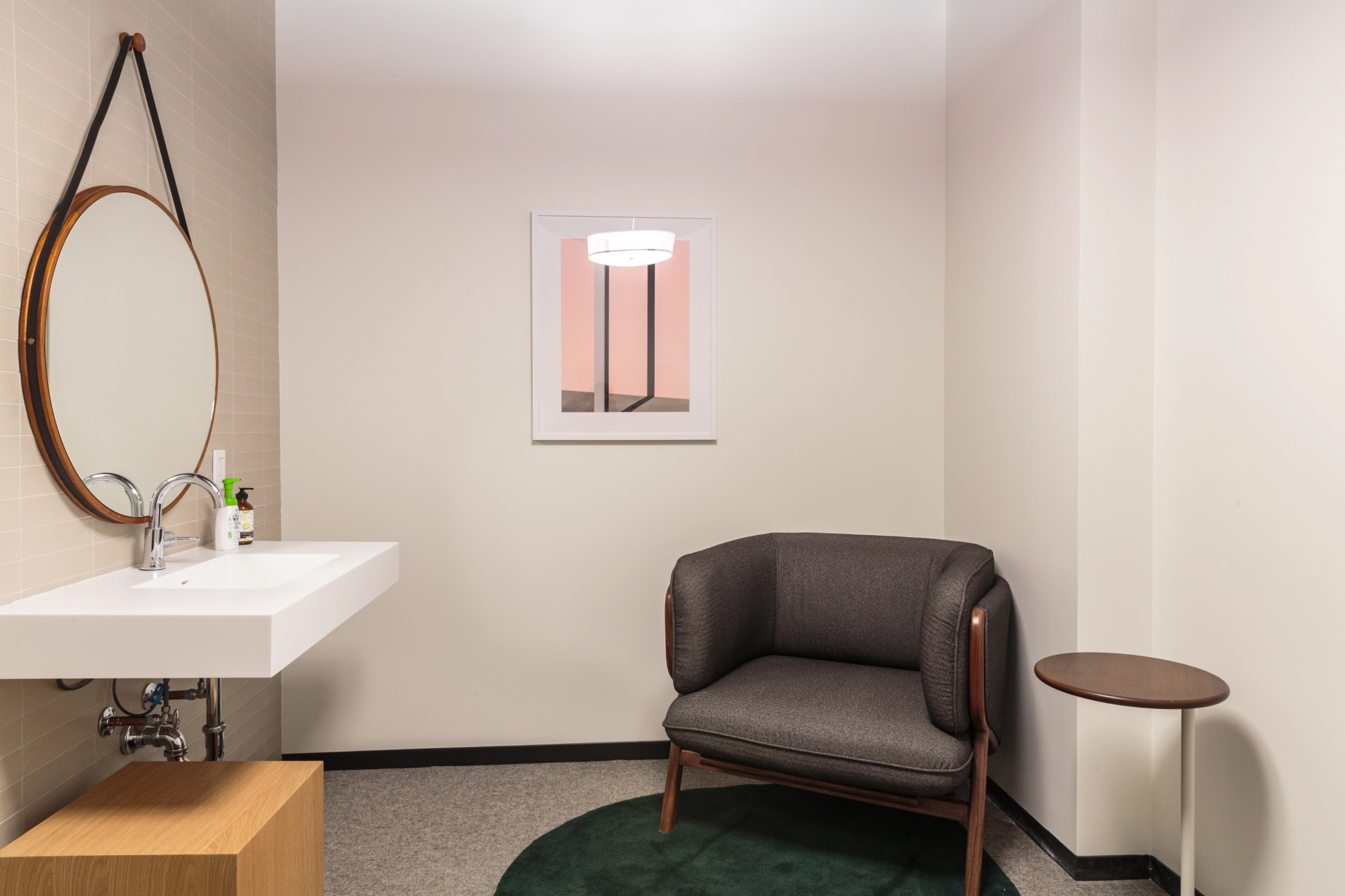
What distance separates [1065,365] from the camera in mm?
2082

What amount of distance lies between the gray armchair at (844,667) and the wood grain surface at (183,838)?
91cm

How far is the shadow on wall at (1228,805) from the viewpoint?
1.71m

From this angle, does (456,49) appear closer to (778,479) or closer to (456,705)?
(778,479)

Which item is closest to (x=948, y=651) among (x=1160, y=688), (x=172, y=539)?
(x=1160, y=688)

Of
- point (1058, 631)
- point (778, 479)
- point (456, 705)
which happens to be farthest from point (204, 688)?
point (1058, 631)

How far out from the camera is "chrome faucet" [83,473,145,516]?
5.72 ft

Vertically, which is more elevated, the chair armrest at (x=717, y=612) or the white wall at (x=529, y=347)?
the white wall at (x=529, y=347)

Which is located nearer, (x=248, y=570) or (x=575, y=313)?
(x=248, y=570)

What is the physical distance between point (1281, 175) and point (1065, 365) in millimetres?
599

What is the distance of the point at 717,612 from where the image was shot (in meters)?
2.30

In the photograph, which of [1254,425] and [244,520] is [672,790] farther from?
[1254,425]

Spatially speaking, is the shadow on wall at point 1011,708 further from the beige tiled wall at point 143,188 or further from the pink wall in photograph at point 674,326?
the beige tiled wall at point 143,188

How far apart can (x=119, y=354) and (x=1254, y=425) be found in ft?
8.17

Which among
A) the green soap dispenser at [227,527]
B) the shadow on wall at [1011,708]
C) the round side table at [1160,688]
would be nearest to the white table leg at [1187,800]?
the round side table at [1160,688]
